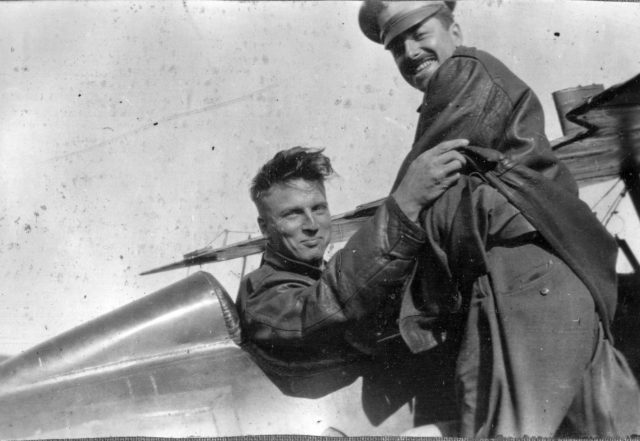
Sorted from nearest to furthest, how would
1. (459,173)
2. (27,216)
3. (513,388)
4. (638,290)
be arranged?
1. (513,388)
2. (459,173)
3. (638,290)
4. (27,216)

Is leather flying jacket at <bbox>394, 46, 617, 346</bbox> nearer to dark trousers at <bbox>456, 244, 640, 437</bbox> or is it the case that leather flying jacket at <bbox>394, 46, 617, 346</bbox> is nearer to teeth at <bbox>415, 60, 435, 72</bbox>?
dark trousers at <bbox>456, 244, 640, 437</bbox>

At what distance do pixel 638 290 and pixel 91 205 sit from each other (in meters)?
2.44

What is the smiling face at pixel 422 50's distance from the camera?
167 centimetres

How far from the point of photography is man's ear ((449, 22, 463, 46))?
1759mm

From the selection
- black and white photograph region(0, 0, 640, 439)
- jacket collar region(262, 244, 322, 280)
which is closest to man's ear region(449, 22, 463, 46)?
black and white photograph region(0, 0, 640, 439)

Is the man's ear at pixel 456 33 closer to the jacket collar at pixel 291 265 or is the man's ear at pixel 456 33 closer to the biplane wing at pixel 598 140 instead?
the biplane wing at pixel 598 140

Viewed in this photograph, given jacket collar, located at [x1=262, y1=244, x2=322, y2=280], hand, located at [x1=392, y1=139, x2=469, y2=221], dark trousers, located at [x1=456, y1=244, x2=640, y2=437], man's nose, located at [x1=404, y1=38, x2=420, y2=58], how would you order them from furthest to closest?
jacket collar, located at [x1=262, y1=244, x2=322, y2=280] → man's nose, located at [x1=404, y1=38, x2=420, y2=58] → hand, located at [x1=392, y1=139, x2=469, y2=221] → dark trousers, located at [x1=456, y1=244, x2=640, y2=437]

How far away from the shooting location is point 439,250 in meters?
1.38

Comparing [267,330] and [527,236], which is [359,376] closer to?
[267,330]

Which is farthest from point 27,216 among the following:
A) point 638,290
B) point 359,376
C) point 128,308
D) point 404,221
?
point 638,290

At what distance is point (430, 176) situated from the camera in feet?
4.59

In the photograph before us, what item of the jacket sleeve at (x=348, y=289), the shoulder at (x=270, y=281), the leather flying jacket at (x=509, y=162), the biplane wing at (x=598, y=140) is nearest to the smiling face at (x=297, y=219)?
the shoulder at (x=270, y=281)

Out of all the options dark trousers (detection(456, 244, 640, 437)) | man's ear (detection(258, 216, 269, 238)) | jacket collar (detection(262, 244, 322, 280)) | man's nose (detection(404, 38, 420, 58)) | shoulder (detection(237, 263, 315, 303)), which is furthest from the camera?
man's ear (detection(258, 216, 269, 238))

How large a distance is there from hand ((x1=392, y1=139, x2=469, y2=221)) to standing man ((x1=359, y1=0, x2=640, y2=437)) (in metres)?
0.03
